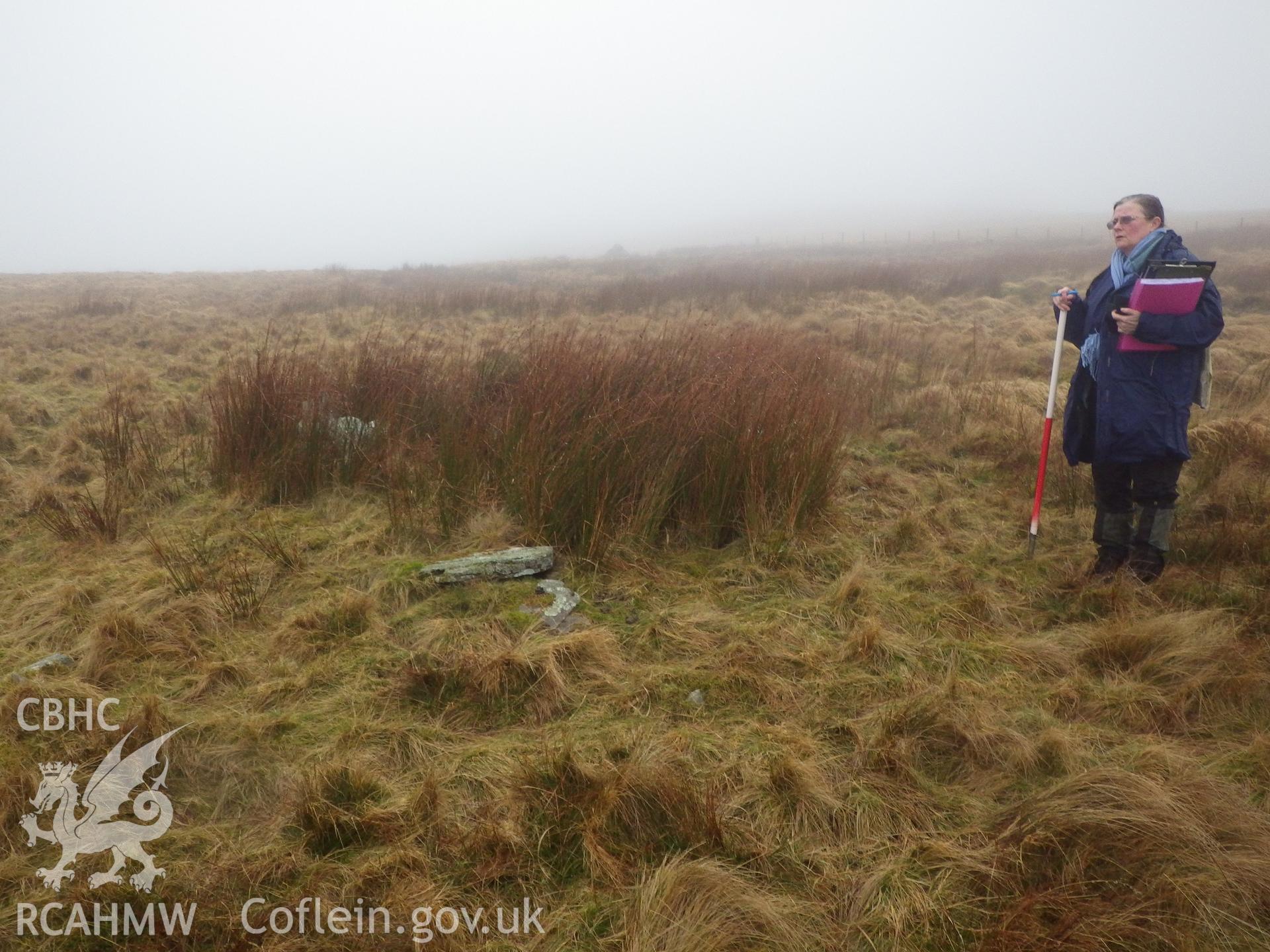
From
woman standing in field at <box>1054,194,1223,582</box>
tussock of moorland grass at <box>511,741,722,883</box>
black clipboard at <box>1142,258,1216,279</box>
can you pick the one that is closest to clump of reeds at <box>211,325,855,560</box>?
woman standing in field at <box>1054,194,1223,582</box>

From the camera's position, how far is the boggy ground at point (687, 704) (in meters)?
1.71

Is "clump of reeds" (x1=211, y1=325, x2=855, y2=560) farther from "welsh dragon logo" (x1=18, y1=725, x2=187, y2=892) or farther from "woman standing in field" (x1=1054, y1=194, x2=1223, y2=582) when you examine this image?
"welsh dragon logo" (x1=18, y1=725, x2=187, y2=892)

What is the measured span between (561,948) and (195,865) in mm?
993

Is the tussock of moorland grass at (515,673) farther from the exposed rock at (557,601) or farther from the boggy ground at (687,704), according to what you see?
the exposed rock at (557,601)

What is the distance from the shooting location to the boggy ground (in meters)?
1.71

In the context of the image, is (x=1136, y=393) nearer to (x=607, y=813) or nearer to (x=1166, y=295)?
(x=1166, y=295)

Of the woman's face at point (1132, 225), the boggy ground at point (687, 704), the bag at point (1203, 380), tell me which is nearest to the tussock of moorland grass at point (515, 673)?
the boggy ground at point (687, 704)

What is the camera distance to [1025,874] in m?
1.74

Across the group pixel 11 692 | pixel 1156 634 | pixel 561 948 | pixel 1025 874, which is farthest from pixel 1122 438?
pixel 11 692

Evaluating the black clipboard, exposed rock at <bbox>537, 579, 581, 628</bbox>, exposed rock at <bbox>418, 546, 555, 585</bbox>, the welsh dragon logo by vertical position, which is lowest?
the welsh dragon logo

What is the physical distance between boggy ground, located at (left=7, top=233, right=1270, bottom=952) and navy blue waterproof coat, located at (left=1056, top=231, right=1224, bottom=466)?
696 millimetres

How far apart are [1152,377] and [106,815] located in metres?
4.10

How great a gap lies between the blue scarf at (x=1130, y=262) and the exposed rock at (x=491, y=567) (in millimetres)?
2760

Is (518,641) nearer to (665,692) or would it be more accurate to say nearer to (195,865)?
(665,692)
